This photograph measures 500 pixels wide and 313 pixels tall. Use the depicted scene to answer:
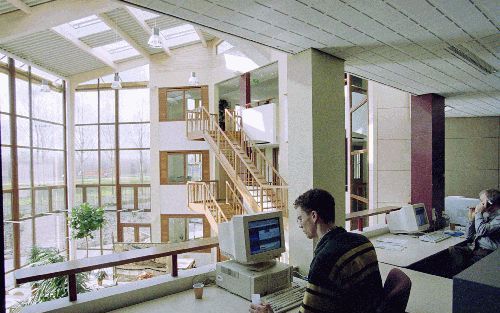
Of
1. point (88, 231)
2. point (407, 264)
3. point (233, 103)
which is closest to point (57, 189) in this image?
point (88, 231)

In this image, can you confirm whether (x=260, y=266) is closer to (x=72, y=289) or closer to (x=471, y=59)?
(x=72, y=289)

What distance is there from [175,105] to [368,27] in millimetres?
10798

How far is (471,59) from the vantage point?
11.8ft

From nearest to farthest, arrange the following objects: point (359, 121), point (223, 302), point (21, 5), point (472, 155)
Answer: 1. point (223, 302)
2. point (21, 5)
3. point (472, 155)
4. point (359, 121)

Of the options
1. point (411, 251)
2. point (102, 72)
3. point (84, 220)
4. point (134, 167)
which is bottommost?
point (84, 220)

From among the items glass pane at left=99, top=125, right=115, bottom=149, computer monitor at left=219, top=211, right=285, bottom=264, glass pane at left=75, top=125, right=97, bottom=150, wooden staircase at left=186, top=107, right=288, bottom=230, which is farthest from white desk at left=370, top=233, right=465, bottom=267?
glass pane at left=75, top=125, right=97, bottom=150

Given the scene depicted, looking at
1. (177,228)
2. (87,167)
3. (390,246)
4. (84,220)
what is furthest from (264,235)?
(87,167)

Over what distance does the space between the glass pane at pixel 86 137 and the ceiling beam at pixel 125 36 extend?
376 cm

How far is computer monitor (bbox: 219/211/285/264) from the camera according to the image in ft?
8.20

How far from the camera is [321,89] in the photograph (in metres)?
3.12

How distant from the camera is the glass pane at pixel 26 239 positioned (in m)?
10.0

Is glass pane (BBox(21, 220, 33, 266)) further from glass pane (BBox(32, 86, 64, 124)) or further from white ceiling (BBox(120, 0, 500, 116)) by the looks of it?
white ceiling (BBox(120, 0, 500, 116))

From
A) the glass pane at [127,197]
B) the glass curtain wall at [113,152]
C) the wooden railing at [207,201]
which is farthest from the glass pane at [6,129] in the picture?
the wooden railing at [207,201]

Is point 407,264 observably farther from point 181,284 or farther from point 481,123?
point 481,123
